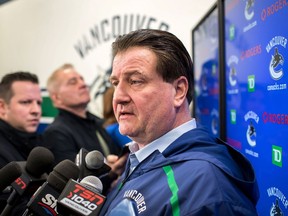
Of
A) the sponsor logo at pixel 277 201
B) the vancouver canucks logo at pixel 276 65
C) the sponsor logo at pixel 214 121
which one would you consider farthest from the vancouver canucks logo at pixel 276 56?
the sponsor logo at pixel 214 121

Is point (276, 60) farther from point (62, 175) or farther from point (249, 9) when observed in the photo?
point (62, 175)

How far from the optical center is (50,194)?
106 centimetres

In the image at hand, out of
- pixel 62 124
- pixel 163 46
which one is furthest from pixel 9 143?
pixel 163 46

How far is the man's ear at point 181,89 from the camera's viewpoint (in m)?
1.08

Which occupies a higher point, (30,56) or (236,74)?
(30,56)

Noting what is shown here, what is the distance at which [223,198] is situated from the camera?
2.67 ft

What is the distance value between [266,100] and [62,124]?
1.37 m

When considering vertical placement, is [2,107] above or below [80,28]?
below

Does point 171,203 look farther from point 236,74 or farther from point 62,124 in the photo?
point 62,124

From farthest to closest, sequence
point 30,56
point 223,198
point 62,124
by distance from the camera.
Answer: point 30,56, point 62,124, point 223,198

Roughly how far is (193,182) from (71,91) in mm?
1754

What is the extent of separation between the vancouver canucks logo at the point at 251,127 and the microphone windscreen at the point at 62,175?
0.62 m

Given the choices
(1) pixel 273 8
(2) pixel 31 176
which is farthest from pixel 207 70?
(2) pixel 31 176

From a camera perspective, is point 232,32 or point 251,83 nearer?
point 251,83
